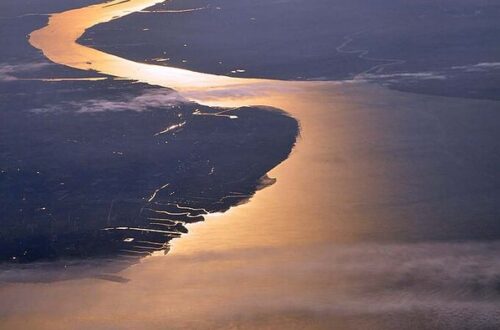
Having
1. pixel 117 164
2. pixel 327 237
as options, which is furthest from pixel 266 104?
pixel 327 237

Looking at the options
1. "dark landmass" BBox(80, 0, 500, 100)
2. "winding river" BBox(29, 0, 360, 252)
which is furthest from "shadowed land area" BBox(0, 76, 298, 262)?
"dark landmass" BBox(80, 0, 500, 100)

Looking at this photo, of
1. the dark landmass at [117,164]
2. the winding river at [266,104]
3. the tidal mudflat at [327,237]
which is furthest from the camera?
the winding river at [266,104]

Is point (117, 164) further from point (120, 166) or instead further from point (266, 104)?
point (266, 104)

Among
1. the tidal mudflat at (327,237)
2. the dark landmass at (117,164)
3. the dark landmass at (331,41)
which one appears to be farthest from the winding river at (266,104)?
the dark landmass at (331,41)

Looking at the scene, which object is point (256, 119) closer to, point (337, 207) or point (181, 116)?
point (181, 116)

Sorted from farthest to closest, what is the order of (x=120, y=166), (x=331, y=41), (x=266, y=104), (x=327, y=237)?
(x=331, y=41) → (x=266, y=104) → (x=120, y=166) → (x=327, y=237)

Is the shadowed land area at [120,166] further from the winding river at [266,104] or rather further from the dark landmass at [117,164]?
the winding river at [266,104]

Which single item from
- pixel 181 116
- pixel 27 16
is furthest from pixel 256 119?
pixel 27 16
